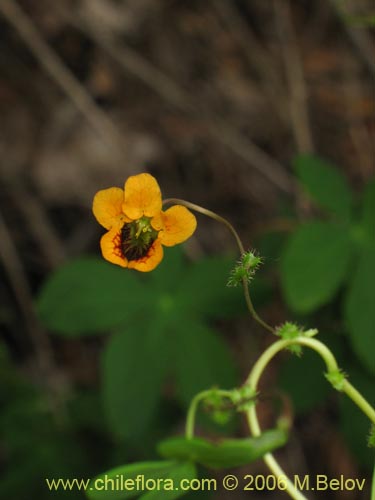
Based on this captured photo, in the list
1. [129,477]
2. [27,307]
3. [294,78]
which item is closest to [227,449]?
[129,477]

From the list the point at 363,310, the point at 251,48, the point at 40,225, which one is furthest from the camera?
the point at 251,48

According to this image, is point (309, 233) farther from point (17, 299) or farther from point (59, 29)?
point (59, 29)

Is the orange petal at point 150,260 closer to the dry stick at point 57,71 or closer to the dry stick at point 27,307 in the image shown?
the dry stick at point 27,307

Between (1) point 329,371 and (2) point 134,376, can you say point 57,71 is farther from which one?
(1) point 329,371

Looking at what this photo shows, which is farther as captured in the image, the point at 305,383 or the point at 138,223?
the point at 305,383

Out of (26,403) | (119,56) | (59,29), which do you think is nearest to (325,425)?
(26,403)

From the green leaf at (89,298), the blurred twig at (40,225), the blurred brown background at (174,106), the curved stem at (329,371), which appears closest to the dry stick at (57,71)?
the blurred brown background at (174,106)

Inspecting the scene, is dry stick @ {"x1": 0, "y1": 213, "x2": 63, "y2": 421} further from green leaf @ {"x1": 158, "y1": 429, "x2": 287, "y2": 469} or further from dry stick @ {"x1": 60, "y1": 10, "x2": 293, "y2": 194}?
green leaf @ {"x1": 158, "y1": 429, "x2": 287, "y2": 469}

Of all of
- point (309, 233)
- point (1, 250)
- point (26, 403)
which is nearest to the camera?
point (309, 233)
